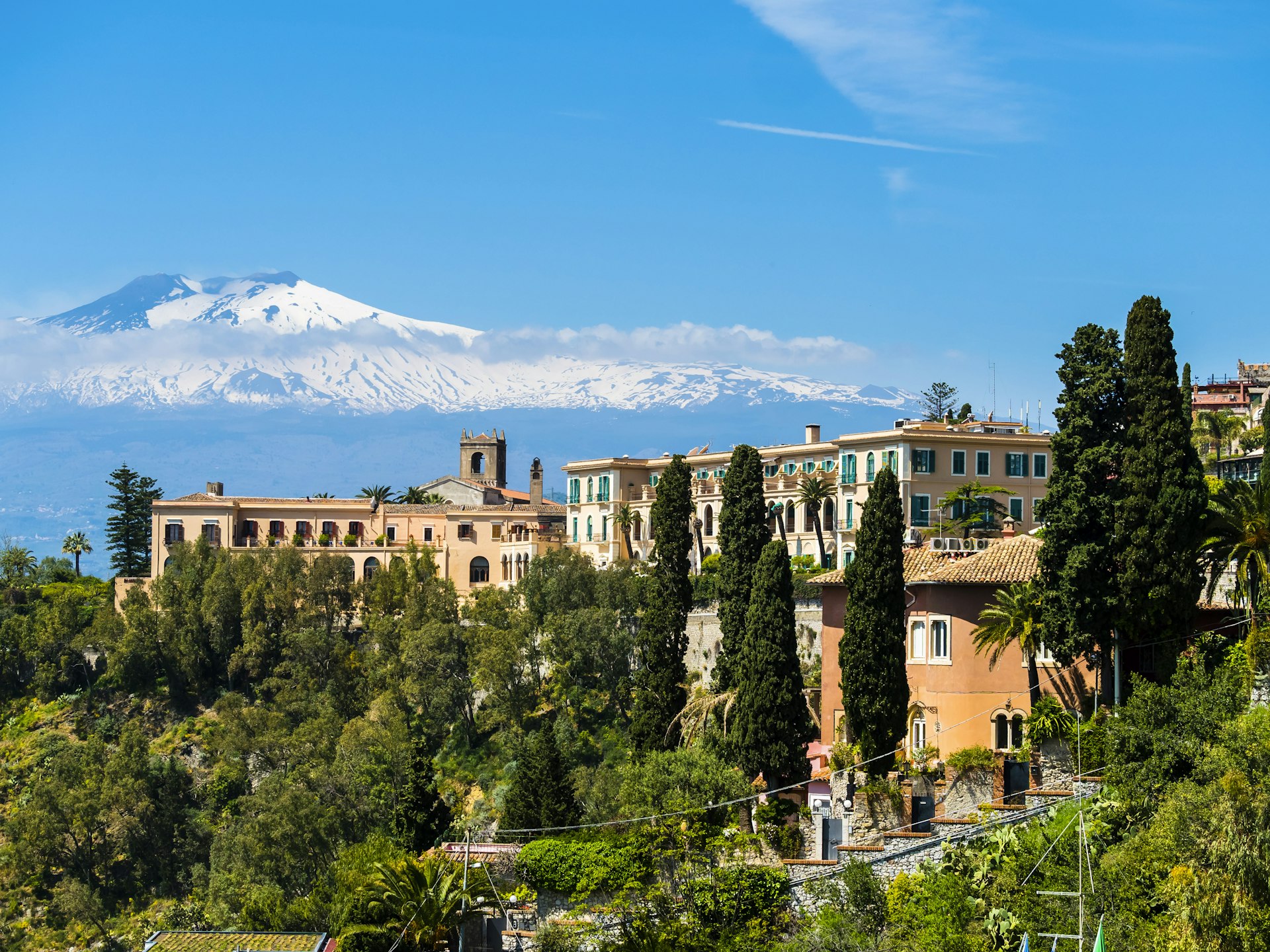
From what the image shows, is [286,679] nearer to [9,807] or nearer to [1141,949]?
[9,807]

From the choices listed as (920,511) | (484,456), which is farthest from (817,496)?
(484,456)

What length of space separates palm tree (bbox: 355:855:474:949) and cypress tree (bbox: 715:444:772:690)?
1116 cm

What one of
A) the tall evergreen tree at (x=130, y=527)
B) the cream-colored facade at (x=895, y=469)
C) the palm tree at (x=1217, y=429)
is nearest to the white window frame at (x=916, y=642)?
the cream-colored facade at (x=895, y=469)

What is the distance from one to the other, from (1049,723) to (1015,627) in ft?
10.7

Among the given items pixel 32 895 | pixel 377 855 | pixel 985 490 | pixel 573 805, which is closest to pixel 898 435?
pixel 985 490

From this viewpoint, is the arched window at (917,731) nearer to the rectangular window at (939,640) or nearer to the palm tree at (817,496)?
the rectangular window at (939,640)

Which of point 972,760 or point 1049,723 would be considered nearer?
point 1049,723

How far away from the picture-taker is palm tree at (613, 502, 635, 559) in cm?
9188

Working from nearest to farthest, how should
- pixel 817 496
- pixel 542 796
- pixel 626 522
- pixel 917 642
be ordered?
pixel 917 642, pixel 542 796, pixel 817 496, pixel 626 522

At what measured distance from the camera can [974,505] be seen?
74.1m

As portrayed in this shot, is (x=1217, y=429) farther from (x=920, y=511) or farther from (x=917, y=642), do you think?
(x=917, y=642)

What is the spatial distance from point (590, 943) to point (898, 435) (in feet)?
131

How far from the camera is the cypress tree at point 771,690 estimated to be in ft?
144

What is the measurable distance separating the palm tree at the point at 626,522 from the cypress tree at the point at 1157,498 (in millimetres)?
53071
